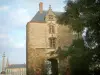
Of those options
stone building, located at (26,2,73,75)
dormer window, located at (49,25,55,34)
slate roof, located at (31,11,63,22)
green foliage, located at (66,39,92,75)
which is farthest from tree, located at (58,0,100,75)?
slate roof, located at (31,11,63,22)

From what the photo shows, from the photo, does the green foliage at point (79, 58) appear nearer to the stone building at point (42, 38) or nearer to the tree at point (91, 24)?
the tree at point (91, 24)

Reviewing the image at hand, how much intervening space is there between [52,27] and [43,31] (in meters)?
A: 1.69

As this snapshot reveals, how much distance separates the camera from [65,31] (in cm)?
4053

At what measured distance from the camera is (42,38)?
3928cm

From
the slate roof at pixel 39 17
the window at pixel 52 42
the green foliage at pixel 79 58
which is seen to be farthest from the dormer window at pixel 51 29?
the green foliage at pixel 79 58

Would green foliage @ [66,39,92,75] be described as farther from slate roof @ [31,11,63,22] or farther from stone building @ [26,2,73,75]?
slate roof @ [31,11,63,22]

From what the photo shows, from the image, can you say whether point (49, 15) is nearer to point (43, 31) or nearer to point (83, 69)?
point (43, 31)

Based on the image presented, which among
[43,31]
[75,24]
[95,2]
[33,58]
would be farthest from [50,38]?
[95,2]

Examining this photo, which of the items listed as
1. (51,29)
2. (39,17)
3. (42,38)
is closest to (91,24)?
(42,38)

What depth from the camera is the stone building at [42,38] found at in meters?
38.0

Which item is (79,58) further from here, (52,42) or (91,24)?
(52,42)

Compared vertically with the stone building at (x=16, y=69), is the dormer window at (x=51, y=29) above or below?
above

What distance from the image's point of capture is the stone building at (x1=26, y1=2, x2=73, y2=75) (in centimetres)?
3800

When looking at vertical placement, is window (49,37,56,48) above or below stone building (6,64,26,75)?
above
